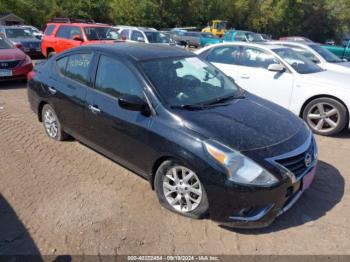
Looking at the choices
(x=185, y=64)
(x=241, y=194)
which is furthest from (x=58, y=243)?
(x=185, y=64)

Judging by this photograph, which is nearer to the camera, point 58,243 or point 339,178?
point 58,243

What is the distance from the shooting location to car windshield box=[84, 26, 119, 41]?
12.4m

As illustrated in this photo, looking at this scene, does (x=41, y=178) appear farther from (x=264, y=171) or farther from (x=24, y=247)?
(x=264, y=171)

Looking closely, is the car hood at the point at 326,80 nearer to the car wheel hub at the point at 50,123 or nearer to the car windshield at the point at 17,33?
the car wheel hub at the point at 50,123

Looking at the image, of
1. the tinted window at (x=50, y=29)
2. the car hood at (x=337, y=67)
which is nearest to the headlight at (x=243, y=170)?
the car hood at (x=337, y=67)

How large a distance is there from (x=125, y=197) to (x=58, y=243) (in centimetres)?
94

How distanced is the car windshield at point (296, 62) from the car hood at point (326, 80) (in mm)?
195

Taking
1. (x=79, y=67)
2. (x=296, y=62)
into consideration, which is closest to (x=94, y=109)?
(x=79, y=67)

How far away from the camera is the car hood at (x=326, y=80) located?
237 inches

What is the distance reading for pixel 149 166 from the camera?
3586mm

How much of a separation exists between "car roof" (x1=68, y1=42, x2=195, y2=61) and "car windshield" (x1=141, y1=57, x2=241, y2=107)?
98 mm

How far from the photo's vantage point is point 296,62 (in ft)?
22.1

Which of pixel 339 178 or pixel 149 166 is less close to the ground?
pixel 149 166

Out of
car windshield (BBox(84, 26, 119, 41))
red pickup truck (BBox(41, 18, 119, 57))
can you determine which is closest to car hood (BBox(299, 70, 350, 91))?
red pickup truck (BBox(41, 18, 119, 57))
